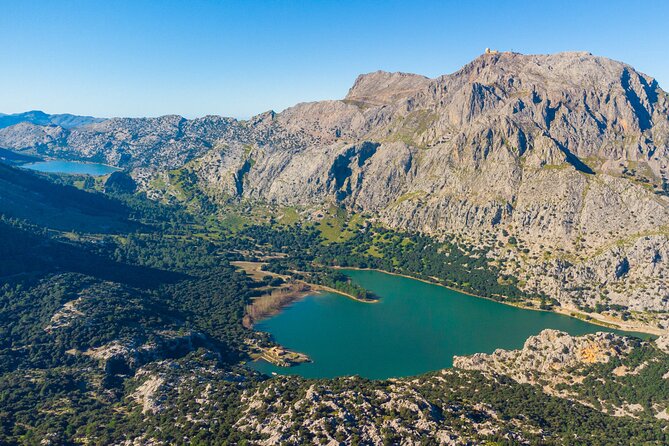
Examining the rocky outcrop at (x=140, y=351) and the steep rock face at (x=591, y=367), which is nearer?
the steep rock face at (x=591, y=367)

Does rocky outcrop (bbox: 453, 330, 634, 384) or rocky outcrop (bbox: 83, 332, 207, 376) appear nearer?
rocky outcrop (bbox: 453, 330, 634, 384)

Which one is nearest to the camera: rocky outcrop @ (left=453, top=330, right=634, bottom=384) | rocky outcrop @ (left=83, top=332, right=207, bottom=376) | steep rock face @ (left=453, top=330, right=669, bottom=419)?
steep rock face @ (left=453, top=330, right=669, bottom=419)

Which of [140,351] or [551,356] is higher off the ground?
[551,356]

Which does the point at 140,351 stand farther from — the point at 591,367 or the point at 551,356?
the point at 591,367

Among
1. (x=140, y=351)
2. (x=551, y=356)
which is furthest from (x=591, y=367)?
(x=140, y=351)

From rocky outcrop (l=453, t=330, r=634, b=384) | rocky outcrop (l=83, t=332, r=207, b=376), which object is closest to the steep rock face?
rocky outcrop (l=453, t=330, r=634, b=384)

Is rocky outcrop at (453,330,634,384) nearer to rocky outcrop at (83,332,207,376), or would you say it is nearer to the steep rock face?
the steep rock face

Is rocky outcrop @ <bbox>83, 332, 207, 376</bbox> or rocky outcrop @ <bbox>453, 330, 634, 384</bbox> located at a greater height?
rocky outcrop @ <bbox>453, 330, 634, 384</bbox>

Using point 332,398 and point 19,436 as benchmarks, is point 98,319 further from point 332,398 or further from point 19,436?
point 332,398

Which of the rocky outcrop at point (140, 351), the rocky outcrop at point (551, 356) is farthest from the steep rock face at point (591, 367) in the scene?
the rocky outcrop at point (140, 351)

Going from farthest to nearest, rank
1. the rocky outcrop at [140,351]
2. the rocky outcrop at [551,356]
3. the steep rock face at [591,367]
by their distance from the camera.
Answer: the rocky outcrop at [140,351], the rocky outcrop at [551,356], the steep rock face at [591,367]

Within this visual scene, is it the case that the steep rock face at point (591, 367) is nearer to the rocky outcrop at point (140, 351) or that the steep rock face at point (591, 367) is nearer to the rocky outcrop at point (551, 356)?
the rocky outcrop at point (551, 356)
